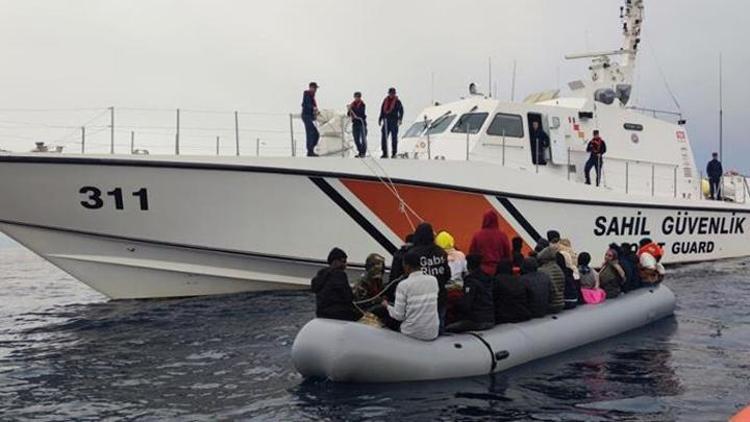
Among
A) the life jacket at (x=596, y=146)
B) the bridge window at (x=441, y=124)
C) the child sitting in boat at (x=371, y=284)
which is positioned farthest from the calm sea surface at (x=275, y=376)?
the bridge window at (x=441, y=124)

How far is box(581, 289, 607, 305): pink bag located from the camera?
9492 mm

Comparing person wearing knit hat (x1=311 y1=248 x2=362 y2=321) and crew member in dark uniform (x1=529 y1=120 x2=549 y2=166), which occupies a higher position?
crew member in dark uniform (x1=529 y1=120 x2=549 y2=166)

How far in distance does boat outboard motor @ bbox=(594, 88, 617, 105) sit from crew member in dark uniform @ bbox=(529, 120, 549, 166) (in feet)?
8.63

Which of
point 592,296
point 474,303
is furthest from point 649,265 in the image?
point 474,303

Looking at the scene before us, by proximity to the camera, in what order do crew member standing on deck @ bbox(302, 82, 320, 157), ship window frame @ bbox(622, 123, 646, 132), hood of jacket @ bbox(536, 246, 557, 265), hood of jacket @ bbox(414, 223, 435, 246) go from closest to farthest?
hood of jacket @ bbox(414, 223, 435, 246) → hood of jacket @ bbox(536, 246, 557, 265) → crew member standing on deck @ bbox(302, 82, 320, 157) → ship window frame @ bbox(622, 123, 646, 132)

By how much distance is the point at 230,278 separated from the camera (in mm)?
11430

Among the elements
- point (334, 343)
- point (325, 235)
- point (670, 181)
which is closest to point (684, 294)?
point (670, 181)

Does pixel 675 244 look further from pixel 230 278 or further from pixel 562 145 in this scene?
pixel 230 278

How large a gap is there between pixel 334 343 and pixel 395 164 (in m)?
5.34

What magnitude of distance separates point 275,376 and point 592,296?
14.8ft

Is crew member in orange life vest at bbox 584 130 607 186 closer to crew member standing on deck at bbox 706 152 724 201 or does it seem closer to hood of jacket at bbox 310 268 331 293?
crew member standing on deck at bbox 706 152 724 201

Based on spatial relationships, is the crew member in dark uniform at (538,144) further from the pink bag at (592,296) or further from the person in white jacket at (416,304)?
the person in white jacket at (416,304)

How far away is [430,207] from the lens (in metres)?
11.8

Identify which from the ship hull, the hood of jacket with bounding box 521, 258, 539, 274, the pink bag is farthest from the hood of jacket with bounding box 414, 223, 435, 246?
the ship hull
